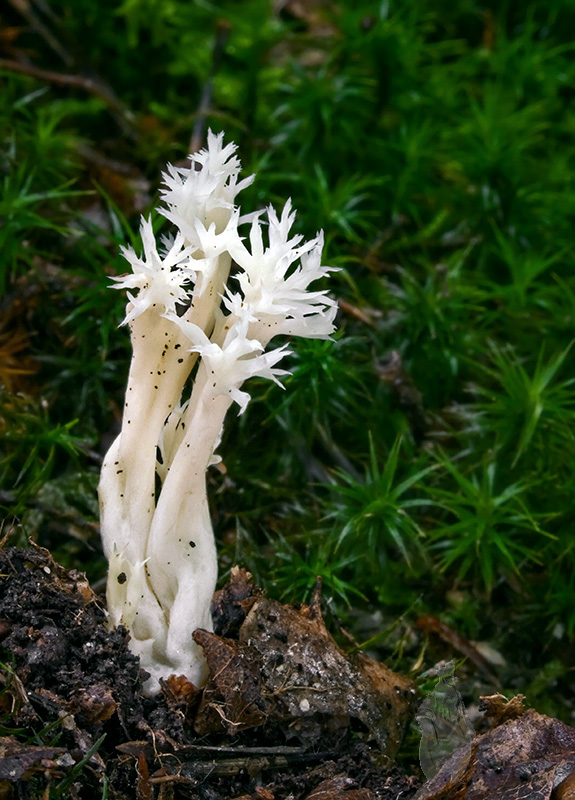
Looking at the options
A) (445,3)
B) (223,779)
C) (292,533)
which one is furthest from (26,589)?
(445,3)

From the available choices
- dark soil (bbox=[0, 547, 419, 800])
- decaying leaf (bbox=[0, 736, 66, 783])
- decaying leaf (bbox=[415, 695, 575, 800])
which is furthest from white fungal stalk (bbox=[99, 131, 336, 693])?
decaying leaf (bbox=[415, 695, 575, 800])

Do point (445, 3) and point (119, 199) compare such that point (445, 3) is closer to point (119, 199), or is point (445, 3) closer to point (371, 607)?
point (119, 199)

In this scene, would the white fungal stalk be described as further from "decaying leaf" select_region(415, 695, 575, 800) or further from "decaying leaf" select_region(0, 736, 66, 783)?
"decaying leaf" select_region(415, 695, 575, 800)

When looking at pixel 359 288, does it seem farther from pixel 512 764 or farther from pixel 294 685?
pixel 512 764

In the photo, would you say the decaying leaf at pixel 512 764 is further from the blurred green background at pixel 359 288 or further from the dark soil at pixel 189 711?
the blurred green background at pixel 359 288

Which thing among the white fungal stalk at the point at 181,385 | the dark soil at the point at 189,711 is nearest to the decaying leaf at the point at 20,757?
the dark soil at the point at 189,711

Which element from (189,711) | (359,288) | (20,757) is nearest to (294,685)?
(189,711)
